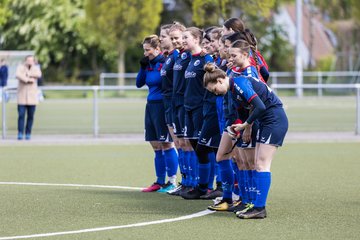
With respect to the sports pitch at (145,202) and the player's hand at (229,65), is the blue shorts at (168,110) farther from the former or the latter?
the player's hand at (229,65)

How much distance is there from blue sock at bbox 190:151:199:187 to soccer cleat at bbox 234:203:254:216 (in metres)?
1.67

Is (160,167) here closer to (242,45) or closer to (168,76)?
(168,76)

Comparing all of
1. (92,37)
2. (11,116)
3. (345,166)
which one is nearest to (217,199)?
(345,166)

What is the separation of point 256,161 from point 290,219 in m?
0.72

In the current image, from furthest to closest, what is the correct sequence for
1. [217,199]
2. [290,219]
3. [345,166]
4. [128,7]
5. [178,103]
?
[128,7] → [345,166] → [178,103] → [217,199] → [290,219]

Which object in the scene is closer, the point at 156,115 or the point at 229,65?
the point at 229,65

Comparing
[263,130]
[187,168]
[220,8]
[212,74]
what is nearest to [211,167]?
[187,168]

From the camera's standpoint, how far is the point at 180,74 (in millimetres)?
12891

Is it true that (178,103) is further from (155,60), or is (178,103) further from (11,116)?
(11,116)

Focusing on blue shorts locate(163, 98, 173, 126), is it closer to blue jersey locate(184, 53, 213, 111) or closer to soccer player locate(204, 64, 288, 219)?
blue jersey locate(184, 53, 213, 111)

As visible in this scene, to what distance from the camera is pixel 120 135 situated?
23.9 meters

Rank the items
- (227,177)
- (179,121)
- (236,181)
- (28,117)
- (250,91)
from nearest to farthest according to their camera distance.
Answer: (250,91), (227,177), (236,181), (179,121), (28,117)

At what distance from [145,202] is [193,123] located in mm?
1205

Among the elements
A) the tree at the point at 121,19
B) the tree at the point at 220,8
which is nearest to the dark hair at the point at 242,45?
the tree at the point at 220,8
